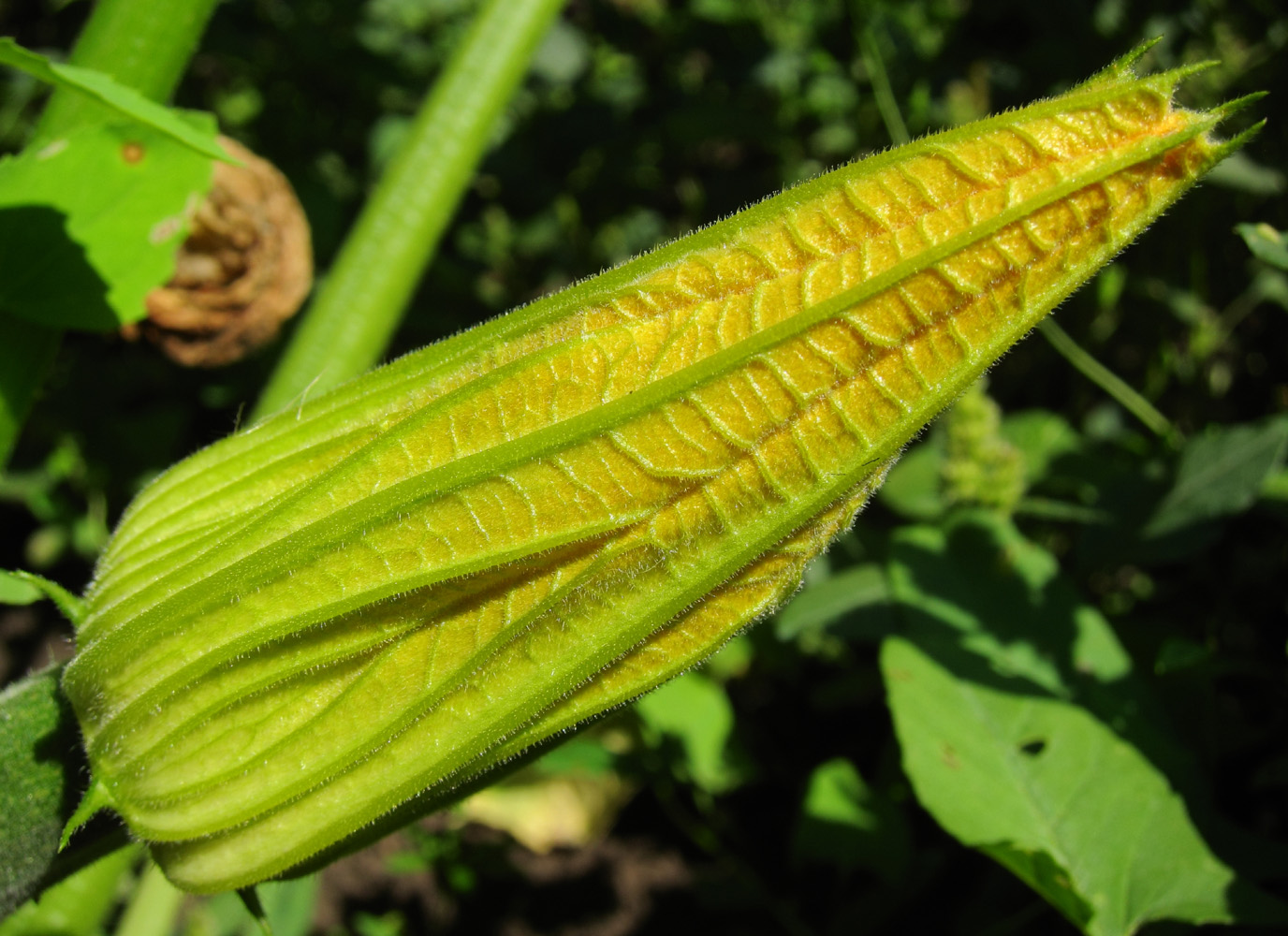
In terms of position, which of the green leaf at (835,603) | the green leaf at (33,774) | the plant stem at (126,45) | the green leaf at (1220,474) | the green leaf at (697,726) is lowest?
the green leaf at (697,726)

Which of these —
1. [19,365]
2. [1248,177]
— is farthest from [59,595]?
[1248,177]

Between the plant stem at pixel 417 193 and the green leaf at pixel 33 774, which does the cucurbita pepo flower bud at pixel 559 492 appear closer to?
the green leaf at pixel 33 774

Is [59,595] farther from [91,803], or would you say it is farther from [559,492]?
[559,492]

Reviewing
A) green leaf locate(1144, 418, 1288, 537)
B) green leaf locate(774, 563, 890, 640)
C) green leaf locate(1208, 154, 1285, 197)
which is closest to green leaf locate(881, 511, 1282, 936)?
green leaf locate(774, 563, 890, 640)

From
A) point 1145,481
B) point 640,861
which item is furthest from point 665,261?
point 640,861

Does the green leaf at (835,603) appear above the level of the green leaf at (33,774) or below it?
below

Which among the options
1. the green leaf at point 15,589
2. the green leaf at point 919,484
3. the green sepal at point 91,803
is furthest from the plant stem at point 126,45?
the green leaf at point 919,484
